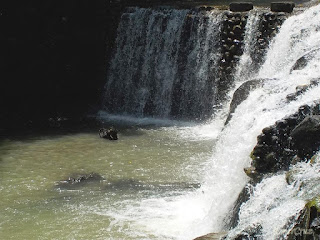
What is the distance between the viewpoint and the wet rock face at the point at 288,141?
8344mm

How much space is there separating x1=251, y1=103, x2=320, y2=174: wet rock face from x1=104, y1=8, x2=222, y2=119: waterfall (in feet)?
27.4

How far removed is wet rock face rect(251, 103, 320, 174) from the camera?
8.34m

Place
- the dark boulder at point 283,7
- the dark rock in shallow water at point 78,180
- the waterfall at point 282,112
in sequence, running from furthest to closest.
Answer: the dark boulder at point 283,7 < the dark rock in shallow water at point 78,180 < the waterfall at point 282,112

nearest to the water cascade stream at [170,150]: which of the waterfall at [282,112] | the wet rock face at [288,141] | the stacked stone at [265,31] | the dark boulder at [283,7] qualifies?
the waterfall at [282,112]

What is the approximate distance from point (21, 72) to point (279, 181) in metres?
13.3

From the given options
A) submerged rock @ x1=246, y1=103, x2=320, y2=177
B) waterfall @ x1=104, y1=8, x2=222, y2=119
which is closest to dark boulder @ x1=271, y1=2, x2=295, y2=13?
waterfall @ x1=104, y1=8, x2=222, y2=119

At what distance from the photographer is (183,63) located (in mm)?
18406

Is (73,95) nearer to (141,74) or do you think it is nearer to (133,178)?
(141,74)

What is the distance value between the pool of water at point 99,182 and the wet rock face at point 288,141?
202cm

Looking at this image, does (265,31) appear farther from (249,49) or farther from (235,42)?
(235,42)

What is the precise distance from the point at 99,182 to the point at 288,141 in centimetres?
501

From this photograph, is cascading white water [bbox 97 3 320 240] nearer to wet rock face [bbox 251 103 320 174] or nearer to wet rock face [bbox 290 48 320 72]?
wet rock face [bbox 290 48 320 72]

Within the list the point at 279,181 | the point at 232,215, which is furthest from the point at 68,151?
the point at 279,181

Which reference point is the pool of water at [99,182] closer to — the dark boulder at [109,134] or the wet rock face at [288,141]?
the dark boulder at [109,134]
